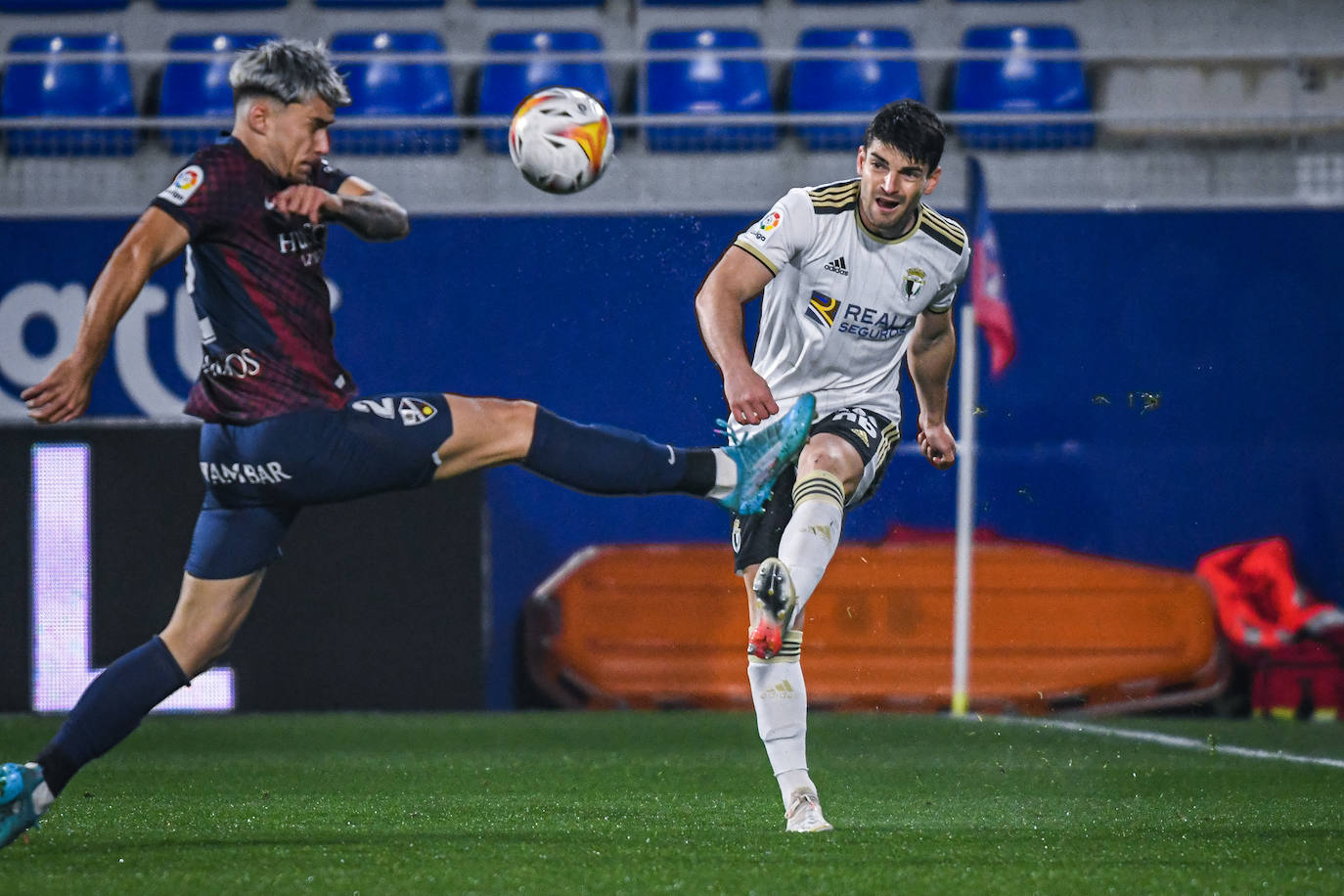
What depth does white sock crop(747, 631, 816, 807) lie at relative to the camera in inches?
191

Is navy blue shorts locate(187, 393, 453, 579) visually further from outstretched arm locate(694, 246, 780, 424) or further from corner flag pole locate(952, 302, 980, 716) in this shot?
corner flag pole locate(952, 302, 980, 716)

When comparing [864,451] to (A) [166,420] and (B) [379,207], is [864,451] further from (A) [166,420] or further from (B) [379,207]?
(A) [166,420]

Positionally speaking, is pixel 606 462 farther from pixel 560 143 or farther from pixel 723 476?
pixel 560 143

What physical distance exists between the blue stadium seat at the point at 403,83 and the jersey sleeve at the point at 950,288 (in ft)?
19.5

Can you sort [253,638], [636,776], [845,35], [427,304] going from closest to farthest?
[636,776], [253,638], [427,304], [845,35]

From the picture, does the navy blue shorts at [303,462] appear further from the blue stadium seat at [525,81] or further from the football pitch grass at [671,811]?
the blue stadium seat at [525,81]

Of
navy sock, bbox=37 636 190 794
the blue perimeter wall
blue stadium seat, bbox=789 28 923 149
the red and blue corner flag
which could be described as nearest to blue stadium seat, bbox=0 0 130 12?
the blue perimeter wall

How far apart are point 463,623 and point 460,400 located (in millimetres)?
5614

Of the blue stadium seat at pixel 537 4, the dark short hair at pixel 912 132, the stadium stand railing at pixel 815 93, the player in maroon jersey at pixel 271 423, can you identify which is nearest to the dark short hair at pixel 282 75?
the player in maroon jersey at pixel 271 423

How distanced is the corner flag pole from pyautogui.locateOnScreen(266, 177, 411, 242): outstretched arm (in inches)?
227

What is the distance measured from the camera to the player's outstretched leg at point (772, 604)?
4516 millimetres

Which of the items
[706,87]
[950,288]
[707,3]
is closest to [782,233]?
[950,288]

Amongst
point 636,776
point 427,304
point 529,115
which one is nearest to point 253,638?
point 427,304

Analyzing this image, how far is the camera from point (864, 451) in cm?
509
